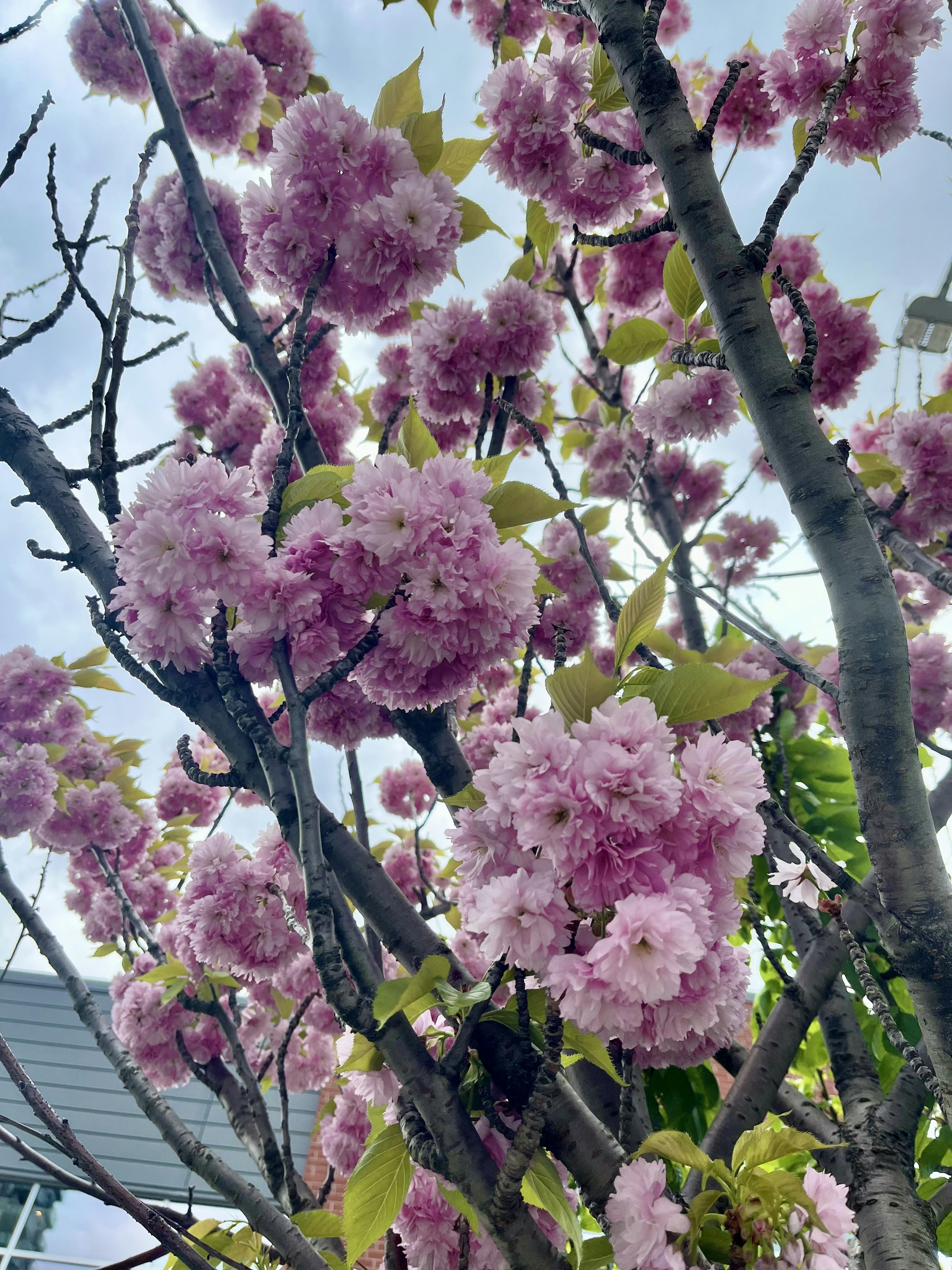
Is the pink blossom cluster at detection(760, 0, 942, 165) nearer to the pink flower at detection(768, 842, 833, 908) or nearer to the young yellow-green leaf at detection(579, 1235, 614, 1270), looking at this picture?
the pink flower at detection(768, 842, 833, 908)

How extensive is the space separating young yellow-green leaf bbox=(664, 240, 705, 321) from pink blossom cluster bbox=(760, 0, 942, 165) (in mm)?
432

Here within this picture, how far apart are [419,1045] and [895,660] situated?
2.68 feet

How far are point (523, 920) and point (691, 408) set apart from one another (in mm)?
1687

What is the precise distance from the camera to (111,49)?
2.69 metres

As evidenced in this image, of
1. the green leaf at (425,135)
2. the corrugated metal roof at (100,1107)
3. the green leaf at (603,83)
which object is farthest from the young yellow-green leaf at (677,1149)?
the corrugated metal roof at (100,1107)

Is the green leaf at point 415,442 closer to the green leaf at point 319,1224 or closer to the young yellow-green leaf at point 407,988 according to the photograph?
the young yellow-green leaf at point 407,988

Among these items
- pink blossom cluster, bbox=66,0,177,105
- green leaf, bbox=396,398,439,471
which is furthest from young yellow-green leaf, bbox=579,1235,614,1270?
pink blossom cluster, bbox=66,0,177,105

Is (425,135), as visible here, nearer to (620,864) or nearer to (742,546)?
(620,864)

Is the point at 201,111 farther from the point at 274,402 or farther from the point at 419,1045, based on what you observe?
the point at 419,1045

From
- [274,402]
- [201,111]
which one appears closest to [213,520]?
[274,402]

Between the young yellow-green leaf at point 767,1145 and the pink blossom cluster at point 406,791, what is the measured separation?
2862 millimetres

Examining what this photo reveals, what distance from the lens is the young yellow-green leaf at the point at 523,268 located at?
78.6 inches

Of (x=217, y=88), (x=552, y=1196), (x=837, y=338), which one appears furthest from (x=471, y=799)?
(x=217, y=88)

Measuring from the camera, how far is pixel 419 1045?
32.3 inches
